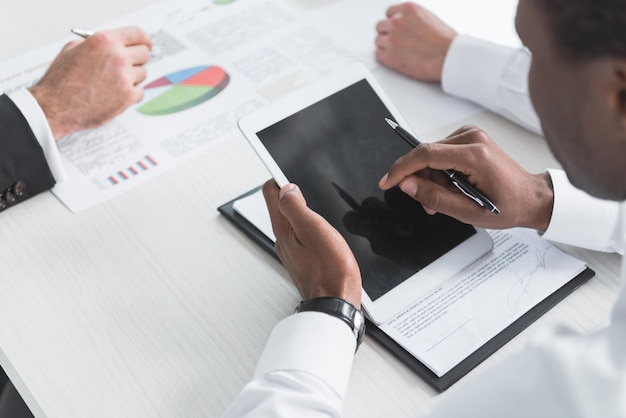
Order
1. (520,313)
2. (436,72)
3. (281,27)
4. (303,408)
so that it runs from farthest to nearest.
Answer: (281,27), (436,72), (520,313), (303,408)

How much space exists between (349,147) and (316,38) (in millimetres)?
446

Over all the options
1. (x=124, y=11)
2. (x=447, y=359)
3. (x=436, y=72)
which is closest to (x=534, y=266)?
(x=447, y=359)

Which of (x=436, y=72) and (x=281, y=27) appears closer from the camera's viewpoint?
(x=436, y=72)

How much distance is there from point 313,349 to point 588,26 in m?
0.43

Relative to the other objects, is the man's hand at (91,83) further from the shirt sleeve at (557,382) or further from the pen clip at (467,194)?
the shirt sleeve at (557,382)

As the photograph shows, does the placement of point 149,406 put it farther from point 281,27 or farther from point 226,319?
point 281,27

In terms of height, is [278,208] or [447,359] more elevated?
[278,208]

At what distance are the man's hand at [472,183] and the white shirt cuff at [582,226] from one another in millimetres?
14

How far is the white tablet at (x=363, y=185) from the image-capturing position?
95 centimetres

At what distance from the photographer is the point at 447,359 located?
875mm

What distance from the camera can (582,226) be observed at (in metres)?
1.00

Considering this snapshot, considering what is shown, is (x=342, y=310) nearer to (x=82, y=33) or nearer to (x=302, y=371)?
(x=302, y=371)
